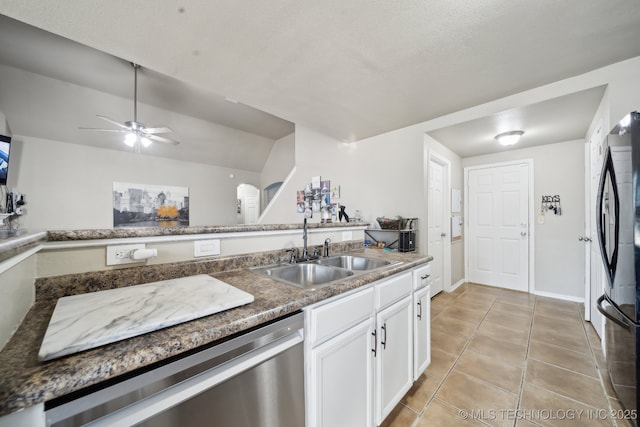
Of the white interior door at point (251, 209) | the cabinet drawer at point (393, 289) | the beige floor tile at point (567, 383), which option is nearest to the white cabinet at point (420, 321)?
the cabinet drawer at point (393, 289)

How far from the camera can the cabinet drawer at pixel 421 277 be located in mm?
1604

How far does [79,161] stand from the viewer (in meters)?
3.98

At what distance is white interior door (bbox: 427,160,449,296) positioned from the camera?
3230mm

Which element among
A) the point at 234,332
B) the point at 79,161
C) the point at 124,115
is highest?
the point at 124,115

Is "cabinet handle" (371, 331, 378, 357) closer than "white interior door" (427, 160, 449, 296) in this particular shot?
Yes

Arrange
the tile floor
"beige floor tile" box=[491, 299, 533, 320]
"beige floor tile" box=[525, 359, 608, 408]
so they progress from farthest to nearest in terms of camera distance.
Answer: "beige floor tile" box=[491, 299, 533, 320], "beige floor tile" box=[525, 359, 608, 408], the tile floor

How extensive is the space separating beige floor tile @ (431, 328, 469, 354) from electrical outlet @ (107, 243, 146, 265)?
Result: 7.95ft

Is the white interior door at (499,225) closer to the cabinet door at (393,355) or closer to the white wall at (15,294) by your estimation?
the cabinet door at (393,355)

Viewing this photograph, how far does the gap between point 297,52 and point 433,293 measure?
328 centimetres

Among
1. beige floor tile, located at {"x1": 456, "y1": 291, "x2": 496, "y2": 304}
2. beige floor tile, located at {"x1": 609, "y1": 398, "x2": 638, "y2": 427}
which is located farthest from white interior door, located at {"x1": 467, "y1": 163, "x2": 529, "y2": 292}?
beige floor tile, located at {"x1": 609, "y1": 398, "x2": 638, "y2": 427}

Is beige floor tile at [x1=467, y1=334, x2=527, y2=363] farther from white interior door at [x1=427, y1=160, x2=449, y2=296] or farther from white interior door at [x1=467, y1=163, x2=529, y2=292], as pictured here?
white interior door at [x1=467, y1=163, x2=529, y2=292]

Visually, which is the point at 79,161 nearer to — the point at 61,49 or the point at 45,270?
the point at 61,49

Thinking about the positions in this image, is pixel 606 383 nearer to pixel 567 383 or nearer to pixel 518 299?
pixel 567 383

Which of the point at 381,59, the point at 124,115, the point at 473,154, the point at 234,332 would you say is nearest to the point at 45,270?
the point at 234,332
